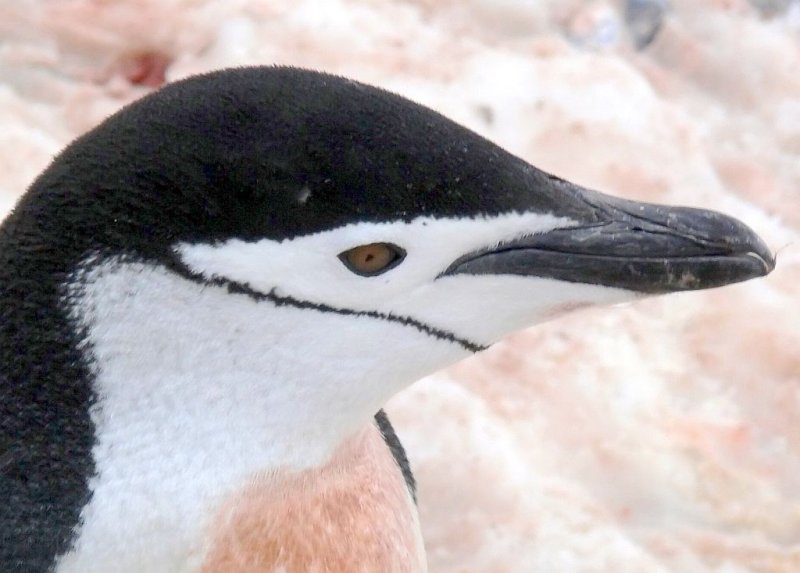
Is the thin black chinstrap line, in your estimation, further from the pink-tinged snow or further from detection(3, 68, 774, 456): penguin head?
the pink-tinged snow

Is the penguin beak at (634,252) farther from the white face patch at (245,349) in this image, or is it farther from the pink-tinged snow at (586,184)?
the pink-tinged snow at (586,184)

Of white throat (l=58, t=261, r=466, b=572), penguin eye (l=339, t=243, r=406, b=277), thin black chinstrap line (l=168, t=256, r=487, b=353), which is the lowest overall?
white throat (l=58, t=261, r=466, b=572)

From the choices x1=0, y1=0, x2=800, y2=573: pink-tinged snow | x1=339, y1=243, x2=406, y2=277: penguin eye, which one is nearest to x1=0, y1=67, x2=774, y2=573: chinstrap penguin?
x1=339, y1=243, x2=406, y2=277: penguin eye

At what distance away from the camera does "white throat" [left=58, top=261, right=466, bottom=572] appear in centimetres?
57

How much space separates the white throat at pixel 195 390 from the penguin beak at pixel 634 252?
78mm

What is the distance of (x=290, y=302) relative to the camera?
1.89ft

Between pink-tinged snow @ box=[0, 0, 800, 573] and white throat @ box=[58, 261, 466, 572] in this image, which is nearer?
white throat @ box=[58, 261, 466, 572]

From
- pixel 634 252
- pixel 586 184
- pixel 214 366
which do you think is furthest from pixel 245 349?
pixel 586 184

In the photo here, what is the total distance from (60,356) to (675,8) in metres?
1.43

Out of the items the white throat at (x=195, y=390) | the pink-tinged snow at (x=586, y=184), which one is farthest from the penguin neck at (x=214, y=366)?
the pink-tinged snow at (x=586, y=184)

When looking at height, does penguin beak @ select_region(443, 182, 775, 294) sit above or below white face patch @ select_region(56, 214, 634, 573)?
above

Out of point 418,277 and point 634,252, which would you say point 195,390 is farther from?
point 634,252

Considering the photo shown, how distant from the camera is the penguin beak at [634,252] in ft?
1.94

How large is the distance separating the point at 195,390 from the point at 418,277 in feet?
0.49
